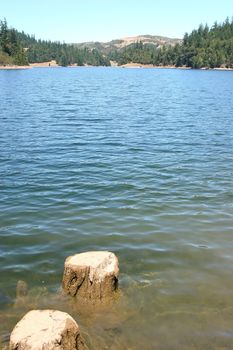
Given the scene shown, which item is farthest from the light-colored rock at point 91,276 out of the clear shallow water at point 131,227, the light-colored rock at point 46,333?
the light-colored rock at point 46,333

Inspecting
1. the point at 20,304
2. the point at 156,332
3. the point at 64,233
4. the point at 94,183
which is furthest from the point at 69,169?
the point at 156,332

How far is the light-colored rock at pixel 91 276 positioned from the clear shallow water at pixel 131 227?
0.47 m

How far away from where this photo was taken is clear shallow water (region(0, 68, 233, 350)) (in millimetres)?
9414

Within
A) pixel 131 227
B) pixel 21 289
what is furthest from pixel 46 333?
pixel 131 227

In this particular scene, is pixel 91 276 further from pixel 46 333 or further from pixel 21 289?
pixel 46 333

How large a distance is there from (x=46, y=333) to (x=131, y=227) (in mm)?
7954

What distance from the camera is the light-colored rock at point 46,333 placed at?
705 cm

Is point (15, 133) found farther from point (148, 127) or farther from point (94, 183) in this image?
point (94, 183)

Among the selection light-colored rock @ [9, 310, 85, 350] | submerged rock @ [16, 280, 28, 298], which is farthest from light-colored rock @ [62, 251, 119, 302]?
light-colored rock @ [9, 310, 85, 350]

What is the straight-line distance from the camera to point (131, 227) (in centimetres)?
1489

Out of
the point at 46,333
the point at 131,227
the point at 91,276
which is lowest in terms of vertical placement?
the point at 131,227

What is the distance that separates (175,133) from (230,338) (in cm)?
2773

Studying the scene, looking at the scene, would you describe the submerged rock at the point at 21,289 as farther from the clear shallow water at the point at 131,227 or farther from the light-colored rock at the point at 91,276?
the light-colored rock at the point at 91,276

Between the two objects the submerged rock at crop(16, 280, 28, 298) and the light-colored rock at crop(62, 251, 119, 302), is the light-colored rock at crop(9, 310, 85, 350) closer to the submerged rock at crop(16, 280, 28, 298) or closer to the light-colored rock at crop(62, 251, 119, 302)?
the light-colored rock at crop(62, 251, 119, 302)
